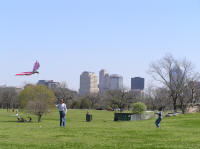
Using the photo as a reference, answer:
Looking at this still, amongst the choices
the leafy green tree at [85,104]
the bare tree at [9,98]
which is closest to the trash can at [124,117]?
the bare tree at [9,98]

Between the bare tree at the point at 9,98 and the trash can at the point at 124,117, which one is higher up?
the bare tree at the point at 9,98

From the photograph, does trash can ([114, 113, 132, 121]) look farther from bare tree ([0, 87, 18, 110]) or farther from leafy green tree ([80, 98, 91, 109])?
leafy green tree ([80, 98, 91, 109])

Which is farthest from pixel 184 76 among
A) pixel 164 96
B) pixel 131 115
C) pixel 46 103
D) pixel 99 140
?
pixel 99 140

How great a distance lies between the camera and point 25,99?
71.5 metres

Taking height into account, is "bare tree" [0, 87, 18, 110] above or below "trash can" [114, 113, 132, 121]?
above

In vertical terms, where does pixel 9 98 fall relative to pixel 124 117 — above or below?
above

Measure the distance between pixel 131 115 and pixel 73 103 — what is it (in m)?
97.2

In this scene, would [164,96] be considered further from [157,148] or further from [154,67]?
[157,148]

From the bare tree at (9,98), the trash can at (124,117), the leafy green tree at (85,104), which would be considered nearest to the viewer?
the trash can at (124,117)

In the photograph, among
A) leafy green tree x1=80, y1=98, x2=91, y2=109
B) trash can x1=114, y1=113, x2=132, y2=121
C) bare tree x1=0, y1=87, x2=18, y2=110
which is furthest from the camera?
leafy green tree x1=80, y1=98, x2=91, y2=109

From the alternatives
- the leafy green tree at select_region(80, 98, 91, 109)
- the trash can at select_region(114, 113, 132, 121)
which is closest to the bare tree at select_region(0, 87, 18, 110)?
the leafy green tree at select_region(80, 98, 91, 109)

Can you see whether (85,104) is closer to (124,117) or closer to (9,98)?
(9,98)

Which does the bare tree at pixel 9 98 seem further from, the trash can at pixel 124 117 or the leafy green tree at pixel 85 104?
the trash can at pixel 124 117

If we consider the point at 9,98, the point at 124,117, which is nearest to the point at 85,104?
the point at 9,98
